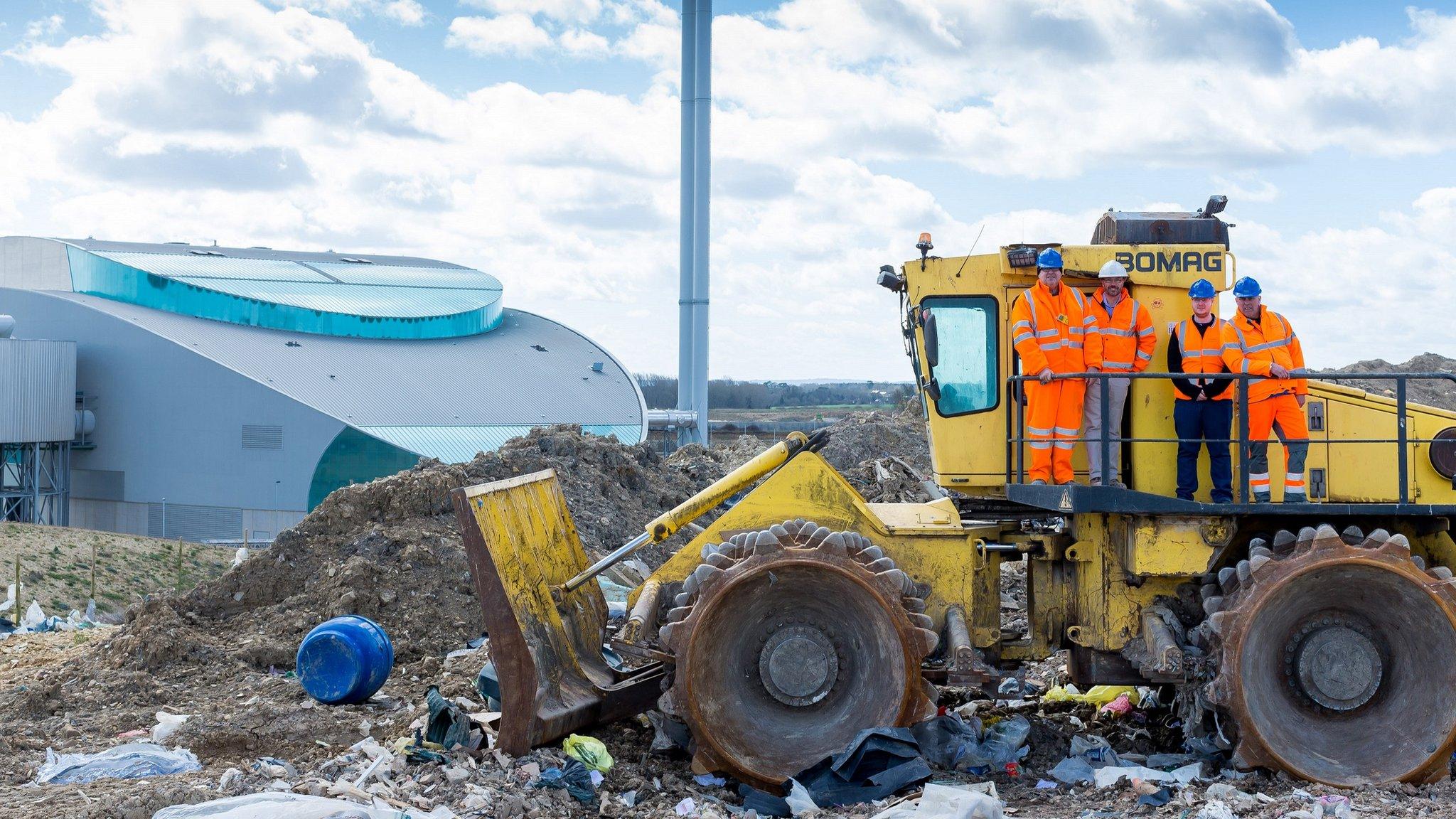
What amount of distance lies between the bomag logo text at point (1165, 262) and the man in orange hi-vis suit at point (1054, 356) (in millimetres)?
457

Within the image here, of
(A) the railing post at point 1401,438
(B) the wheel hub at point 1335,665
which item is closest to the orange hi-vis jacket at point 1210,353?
(A) the railing post at point 1401,438

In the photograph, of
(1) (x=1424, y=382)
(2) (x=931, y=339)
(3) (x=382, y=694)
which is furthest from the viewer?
(1) (x=1424, y=382)

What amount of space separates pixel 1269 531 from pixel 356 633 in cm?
598

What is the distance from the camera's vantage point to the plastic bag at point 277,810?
5.43 meters

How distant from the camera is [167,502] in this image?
3419cm

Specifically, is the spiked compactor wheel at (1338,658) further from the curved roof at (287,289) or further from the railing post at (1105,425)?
the curved roof at (287,289)

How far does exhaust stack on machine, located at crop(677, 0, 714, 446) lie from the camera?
30609mm

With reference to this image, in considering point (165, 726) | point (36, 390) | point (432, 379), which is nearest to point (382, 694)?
point (165, 726)

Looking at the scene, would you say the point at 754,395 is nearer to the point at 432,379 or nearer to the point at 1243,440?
the point at 432,379

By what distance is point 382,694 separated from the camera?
30.4ft

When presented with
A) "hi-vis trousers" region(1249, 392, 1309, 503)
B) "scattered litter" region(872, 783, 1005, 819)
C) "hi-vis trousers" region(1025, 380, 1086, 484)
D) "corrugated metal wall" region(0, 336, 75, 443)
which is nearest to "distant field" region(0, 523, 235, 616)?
"corrugated metal wall" region(0, 336, 75, 443)

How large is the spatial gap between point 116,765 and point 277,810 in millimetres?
2297

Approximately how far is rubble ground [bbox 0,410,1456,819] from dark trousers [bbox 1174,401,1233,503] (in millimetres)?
1675

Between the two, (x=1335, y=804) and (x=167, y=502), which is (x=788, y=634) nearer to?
(x=1335, y=804)
